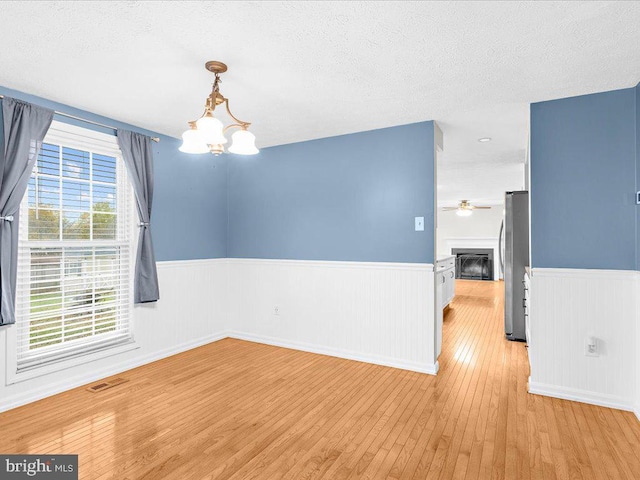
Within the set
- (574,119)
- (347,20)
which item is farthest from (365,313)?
(347,20)

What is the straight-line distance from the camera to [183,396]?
301 centimetres

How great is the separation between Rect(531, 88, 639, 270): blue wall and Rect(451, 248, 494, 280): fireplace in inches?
359

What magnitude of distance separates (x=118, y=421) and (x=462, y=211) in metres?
9.67

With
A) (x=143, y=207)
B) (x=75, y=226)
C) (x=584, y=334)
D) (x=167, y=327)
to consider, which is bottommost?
(x=167, y=327)

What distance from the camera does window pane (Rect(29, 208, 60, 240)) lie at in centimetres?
298

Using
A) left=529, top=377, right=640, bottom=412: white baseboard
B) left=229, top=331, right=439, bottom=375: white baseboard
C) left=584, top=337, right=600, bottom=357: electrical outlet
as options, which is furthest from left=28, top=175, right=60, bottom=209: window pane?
left=584, top=337, right=600, bottom=357: electrical outlet

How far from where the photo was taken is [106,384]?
3273 mm

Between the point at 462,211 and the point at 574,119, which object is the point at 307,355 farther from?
the point at 462,211

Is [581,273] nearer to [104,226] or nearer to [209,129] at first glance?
[209,129]

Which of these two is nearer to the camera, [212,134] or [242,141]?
[212,134]

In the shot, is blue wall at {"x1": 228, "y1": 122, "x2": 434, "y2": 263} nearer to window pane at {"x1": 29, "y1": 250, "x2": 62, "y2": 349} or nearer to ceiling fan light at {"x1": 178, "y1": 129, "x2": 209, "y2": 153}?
ceiling fan light at {"x1": 178, "y1": 129, "x2": 209, "y2": 153}

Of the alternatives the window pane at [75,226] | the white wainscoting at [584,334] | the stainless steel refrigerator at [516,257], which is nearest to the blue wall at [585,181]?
the white wainscoting at [584,334]

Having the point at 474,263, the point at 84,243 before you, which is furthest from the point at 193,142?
the point at 474,263

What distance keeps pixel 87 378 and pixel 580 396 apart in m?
4.27
